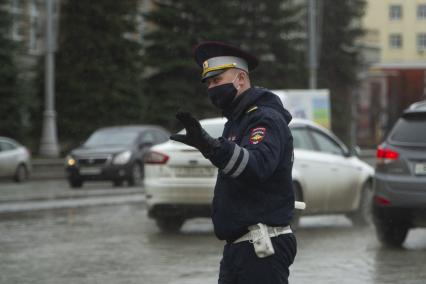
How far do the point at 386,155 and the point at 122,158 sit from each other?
15589 mm

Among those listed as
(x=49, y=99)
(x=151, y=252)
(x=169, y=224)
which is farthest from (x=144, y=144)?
(x=151, y=252)

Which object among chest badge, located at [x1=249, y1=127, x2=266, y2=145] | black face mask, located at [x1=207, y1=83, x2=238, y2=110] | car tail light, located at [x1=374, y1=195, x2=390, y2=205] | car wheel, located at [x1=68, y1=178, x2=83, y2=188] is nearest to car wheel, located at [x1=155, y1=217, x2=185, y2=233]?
car tail light, located at [x1=374, y1=195, x2=390, y2=205]

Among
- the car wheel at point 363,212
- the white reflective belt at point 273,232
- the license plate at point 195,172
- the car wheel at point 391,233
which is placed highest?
the white reflective belt at point 273,232

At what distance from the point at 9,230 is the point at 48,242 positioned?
6.00ft

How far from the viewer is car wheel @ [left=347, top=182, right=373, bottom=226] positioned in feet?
50.4

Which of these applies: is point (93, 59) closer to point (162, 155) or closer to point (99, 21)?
A: point (99, 21)

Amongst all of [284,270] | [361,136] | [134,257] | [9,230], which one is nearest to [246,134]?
[284,270]

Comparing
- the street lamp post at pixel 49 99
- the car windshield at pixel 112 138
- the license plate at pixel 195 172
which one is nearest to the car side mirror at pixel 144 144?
the car windshield at pixel 112 138

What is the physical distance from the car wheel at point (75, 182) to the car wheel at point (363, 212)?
12531 millimetres

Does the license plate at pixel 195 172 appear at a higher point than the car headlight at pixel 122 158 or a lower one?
higher

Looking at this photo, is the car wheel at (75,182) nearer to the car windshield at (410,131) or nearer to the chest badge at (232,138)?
the car windshield at (410,131)

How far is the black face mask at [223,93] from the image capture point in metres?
4.86

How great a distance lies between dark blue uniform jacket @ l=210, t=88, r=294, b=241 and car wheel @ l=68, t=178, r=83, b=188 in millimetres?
22252

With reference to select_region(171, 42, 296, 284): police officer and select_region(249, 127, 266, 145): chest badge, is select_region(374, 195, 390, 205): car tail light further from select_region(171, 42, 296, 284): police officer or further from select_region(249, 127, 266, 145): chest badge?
select_region(249, 127, 266, 145): chest badge
